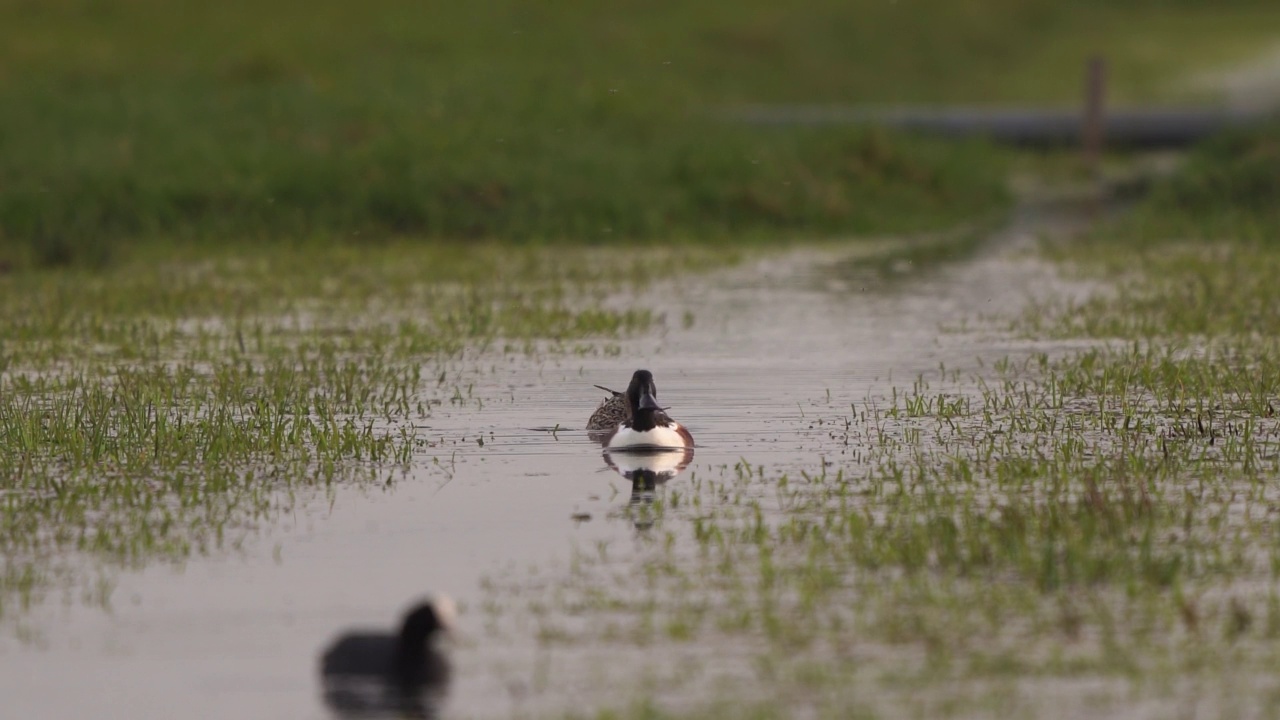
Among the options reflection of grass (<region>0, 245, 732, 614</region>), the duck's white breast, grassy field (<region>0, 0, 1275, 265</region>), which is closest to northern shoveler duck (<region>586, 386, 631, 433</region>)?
the duck's white breast

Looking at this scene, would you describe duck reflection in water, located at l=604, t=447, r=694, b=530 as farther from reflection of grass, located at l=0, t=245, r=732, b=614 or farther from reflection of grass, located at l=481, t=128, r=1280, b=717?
reflection of grass, located at l=0, t=245, r=732, b=614

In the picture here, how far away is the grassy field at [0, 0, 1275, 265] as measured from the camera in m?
24.2

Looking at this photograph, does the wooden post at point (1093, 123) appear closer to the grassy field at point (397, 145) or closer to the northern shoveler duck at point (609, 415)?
the grassy field at point (397, 145)

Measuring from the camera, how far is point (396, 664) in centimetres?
661

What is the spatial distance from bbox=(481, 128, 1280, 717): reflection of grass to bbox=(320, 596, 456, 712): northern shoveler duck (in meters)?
0.61

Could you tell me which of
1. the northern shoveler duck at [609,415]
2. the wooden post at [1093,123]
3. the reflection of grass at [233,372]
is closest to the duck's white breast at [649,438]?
the northern shoveler duck at [609,415]

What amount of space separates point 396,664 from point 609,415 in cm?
501

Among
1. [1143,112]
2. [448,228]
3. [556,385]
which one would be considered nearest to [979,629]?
[556,385]

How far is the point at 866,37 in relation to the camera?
1844 inches

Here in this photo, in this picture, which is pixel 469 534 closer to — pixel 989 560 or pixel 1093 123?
pixel 989 560

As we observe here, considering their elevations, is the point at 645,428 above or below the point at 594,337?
below

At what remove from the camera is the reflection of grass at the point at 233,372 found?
9164 mm

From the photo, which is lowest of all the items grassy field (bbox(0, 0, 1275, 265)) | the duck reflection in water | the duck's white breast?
the duck reflection in water

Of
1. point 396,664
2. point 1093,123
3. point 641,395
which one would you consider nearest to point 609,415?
point 641,395
